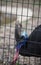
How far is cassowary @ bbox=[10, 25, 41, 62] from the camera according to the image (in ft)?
8.83

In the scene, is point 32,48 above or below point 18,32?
below

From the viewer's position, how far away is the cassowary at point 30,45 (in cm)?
269

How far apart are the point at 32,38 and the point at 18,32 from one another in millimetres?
178

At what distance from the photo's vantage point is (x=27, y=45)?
9.04 feet

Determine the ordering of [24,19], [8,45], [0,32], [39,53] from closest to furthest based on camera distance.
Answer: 1. [39,53]
2. [8,45]
3. [0,32]
4. [24,19]

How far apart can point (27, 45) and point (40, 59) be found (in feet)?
1.21

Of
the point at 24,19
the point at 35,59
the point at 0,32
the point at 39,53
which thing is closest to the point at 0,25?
the point at 0,32

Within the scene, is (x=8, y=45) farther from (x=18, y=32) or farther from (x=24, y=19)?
(x=24, y=19)

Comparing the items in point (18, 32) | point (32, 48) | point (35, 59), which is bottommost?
point (35, 59)

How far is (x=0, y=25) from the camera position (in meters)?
4.04

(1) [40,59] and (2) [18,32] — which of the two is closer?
(2) [18,32]

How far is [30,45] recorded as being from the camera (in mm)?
2721

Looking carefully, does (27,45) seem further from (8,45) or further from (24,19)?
(24,19)

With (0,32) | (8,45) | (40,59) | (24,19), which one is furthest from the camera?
(24,19)
